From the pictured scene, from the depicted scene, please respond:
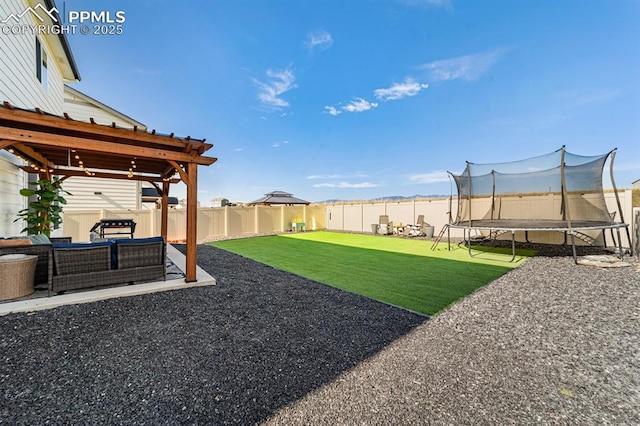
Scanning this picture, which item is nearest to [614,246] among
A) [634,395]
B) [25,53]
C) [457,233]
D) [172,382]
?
[457,233]

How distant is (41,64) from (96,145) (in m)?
4.74

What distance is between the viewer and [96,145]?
11.8 feet

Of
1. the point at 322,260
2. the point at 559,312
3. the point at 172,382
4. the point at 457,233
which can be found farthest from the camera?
the point at 457,233

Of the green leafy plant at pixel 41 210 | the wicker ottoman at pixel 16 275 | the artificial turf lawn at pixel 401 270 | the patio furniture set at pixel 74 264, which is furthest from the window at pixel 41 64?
the artificial turf lawn at pixel 401 270

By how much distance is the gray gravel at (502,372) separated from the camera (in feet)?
5.22

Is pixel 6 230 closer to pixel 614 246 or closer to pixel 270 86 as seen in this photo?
pixel 270 86

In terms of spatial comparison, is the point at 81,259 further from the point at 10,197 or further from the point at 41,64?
the point at 41,64

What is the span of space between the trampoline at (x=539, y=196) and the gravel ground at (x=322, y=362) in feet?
11.7

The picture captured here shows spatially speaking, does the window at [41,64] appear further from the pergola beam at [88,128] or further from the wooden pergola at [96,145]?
the pergola beam at [88,128]

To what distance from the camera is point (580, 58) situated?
7371 mm

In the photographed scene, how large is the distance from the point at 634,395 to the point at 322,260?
547 cm

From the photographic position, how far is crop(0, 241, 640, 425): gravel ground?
1612 millimetres

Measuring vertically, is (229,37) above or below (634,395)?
above

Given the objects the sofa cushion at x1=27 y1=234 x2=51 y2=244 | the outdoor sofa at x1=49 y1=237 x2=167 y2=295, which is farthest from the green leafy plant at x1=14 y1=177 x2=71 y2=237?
the outdoor sofa at x1=49 y1=237 x2=167 y2=295
